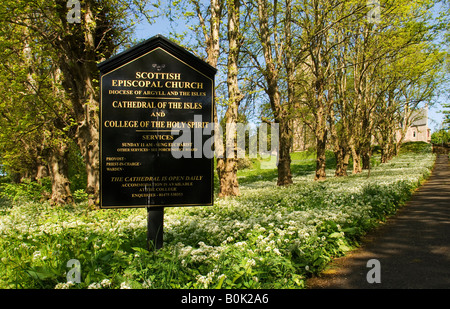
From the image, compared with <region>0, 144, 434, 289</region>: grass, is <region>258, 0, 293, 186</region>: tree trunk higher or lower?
higher

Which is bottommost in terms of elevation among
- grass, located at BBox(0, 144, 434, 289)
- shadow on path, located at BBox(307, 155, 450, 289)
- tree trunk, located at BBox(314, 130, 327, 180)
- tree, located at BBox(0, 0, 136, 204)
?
shadow on path, located at BBox(307, 155, 450, 289)

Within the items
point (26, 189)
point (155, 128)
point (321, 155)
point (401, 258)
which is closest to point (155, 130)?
point (155, 128)

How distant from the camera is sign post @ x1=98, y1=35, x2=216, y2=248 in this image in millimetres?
5137

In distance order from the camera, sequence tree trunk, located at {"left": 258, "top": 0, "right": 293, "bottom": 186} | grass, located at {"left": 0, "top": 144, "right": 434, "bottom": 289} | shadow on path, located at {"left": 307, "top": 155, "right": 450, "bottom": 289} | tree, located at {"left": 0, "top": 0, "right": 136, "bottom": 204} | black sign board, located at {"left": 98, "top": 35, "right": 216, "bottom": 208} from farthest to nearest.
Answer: tree trunk, located at {"left": 258, "top": 0, "right": 293, "bottom": 186}
tree, located at {"left": 0, "top": 0, "right": 136, "bottom": 204}
black sign board, located at {"left": 98, "top": 35, "right": 216, "bottom": 208}
shadow on path, located at {"left": 307, "top": 155, "right": 450, "bottom": 289}
grass, located at {"left": 0, "top": 144, "right": 434, "bottom": 289}

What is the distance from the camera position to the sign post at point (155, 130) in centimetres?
514

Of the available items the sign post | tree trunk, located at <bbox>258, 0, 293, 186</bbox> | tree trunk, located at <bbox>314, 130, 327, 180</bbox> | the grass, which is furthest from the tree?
tree trunk, located at <bbox>314, 130, 327, 180</bbox>

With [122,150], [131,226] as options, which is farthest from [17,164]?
[122,150]

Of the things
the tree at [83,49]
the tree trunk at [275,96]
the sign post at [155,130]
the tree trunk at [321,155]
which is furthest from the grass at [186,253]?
the tree trunk at [321,155]

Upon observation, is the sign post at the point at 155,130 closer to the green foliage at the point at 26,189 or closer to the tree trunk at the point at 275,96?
the green foliage at the point at 26,189

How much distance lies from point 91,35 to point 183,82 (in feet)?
24.2

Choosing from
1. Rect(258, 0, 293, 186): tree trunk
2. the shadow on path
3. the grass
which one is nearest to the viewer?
the grass

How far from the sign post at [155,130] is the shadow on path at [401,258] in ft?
8.18

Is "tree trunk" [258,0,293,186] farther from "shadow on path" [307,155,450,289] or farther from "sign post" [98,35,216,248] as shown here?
"sign post" [98,35,216,248]

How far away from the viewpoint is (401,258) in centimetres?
563
